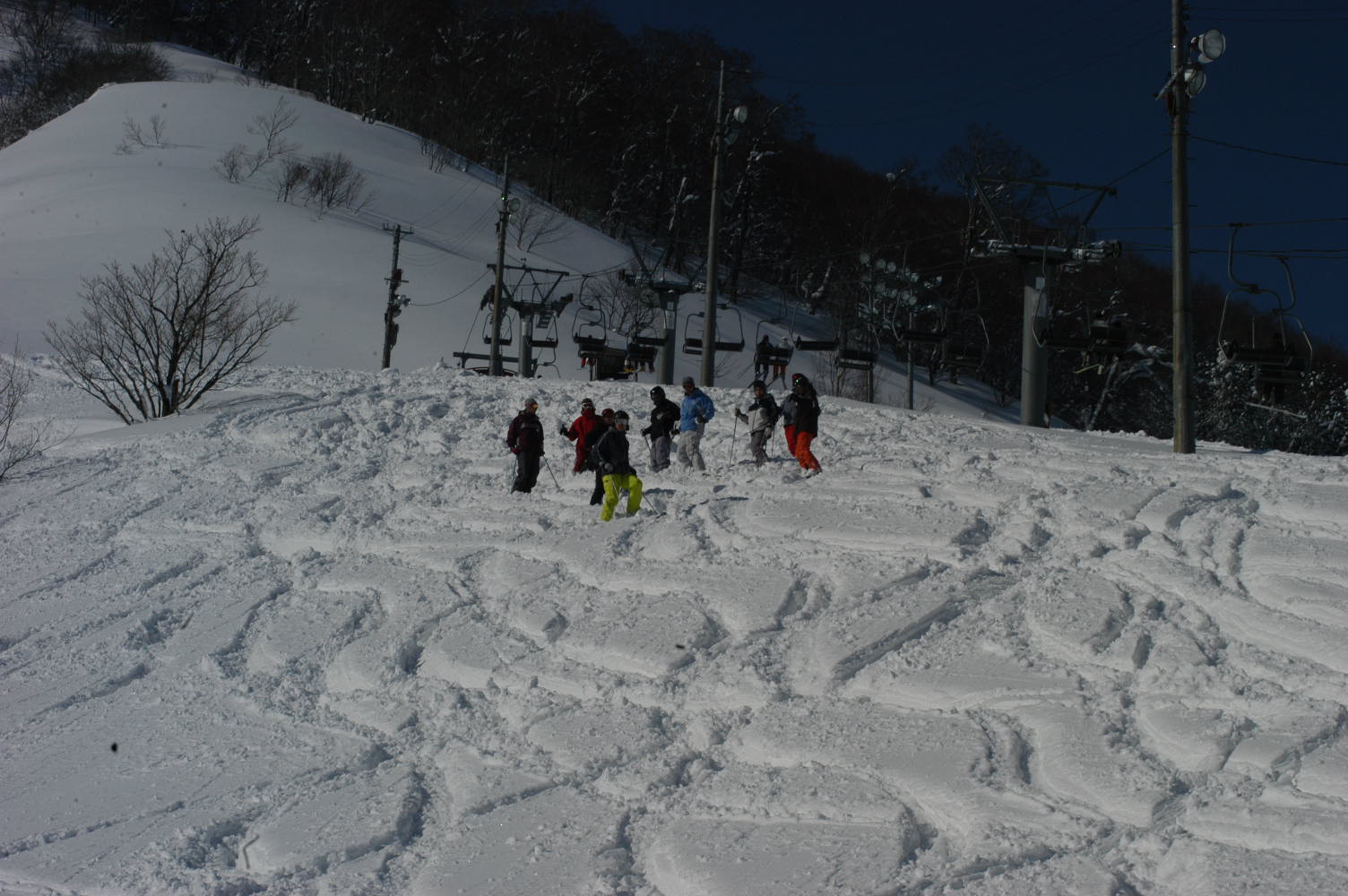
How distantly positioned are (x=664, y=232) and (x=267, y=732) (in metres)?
65.6

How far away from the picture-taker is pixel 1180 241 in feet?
53.6

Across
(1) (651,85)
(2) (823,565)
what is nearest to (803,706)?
(2) (823,565)

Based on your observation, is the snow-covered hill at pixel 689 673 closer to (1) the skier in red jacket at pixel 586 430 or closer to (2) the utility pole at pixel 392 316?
(1) the skier in red jacket at pixel 586 430

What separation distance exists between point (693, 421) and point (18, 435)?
543 inches

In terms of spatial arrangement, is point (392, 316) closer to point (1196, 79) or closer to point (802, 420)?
point (802, 420)

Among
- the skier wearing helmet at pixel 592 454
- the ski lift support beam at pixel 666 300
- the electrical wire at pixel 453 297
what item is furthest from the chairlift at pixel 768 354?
the electrical wire at pixel 453 297

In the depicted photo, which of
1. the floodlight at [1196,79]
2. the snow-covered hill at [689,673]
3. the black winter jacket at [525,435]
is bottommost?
the snow-covered hill at [689,673]

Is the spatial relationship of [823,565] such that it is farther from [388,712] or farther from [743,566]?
[388,712]

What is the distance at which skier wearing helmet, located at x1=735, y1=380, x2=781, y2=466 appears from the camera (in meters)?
16.1

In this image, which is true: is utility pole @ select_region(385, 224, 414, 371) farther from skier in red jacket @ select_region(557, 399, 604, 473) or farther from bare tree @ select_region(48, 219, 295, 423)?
skier in red jacket @ select_region(557, 399, 604, 473)

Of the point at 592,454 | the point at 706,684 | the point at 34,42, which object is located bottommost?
the point at 706,684

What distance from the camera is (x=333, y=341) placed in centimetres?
4106

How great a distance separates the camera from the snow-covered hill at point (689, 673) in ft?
24.1

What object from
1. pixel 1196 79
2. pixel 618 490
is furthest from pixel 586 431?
pixel 1196 79
